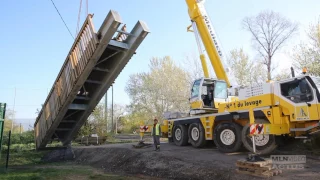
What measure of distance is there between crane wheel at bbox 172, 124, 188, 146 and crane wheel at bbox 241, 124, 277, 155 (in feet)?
11.5

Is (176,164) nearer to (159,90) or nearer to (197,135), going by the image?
(197,135)

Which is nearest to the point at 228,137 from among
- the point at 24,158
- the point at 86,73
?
the point at 86,73

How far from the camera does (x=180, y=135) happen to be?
1226 cm

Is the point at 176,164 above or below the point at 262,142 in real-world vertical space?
below

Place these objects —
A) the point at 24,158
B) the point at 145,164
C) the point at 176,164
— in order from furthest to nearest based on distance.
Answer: the point at 24,158 → the point at 145,164 → the point at 176,164

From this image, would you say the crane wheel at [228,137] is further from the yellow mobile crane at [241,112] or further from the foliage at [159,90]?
the foliage at [159,90]

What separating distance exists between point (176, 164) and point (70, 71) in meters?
4.78

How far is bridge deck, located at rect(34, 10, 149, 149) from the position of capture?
27.7ft

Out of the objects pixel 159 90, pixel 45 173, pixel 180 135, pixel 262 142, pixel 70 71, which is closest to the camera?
pixel 45 173

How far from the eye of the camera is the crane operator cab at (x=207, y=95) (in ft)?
36.8

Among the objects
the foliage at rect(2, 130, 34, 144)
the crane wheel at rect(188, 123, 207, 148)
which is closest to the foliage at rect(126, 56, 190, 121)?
the foliage at rect(2, 130, 34, 144)

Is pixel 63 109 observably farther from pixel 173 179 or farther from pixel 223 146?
pixel 223 146

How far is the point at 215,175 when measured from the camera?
6598mm

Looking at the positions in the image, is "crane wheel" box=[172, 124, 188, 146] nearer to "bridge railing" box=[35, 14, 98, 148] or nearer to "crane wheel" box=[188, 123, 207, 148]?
"crane wheel" box=[188, 123, 207, 148]
